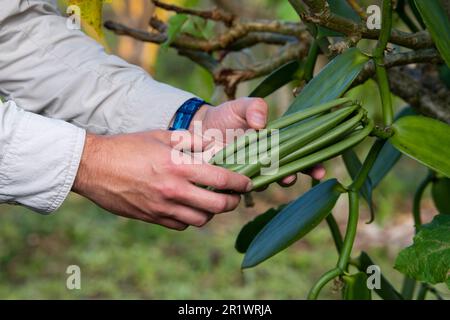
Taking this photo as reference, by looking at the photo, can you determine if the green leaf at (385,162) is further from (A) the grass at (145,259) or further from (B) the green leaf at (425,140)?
(A) the grass at (145,259)

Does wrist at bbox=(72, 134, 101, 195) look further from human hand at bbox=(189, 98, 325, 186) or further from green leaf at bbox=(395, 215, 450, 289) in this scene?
green leaf at bbox=(395, 215, 450, 289)

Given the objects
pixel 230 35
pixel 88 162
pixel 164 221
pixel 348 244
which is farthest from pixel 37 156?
pixel 230 35

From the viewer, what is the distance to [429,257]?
2.83 ft

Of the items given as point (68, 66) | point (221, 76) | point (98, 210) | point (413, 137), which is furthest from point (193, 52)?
point (98, 210)

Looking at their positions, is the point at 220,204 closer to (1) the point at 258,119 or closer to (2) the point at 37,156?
(1) the point at 258,119

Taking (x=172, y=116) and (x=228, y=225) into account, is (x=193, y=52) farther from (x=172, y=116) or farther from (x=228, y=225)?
A: (x=228, y=225)

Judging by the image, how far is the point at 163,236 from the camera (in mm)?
3357

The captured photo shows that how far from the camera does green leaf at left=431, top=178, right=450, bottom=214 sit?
1.30 m

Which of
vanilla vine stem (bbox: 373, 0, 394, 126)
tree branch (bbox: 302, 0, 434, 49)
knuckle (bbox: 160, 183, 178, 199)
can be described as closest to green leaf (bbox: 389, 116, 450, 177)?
vanilla vine stem (bbox: 373, 0, 394, 126)

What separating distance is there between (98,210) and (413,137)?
2894 mm

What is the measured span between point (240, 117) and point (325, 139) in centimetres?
22

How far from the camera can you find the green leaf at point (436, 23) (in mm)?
795

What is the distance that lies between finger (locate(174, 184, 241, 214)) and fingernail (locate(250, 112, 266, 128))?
0.30ft

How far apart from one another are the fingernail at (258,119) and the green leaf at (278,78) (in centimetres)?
25
